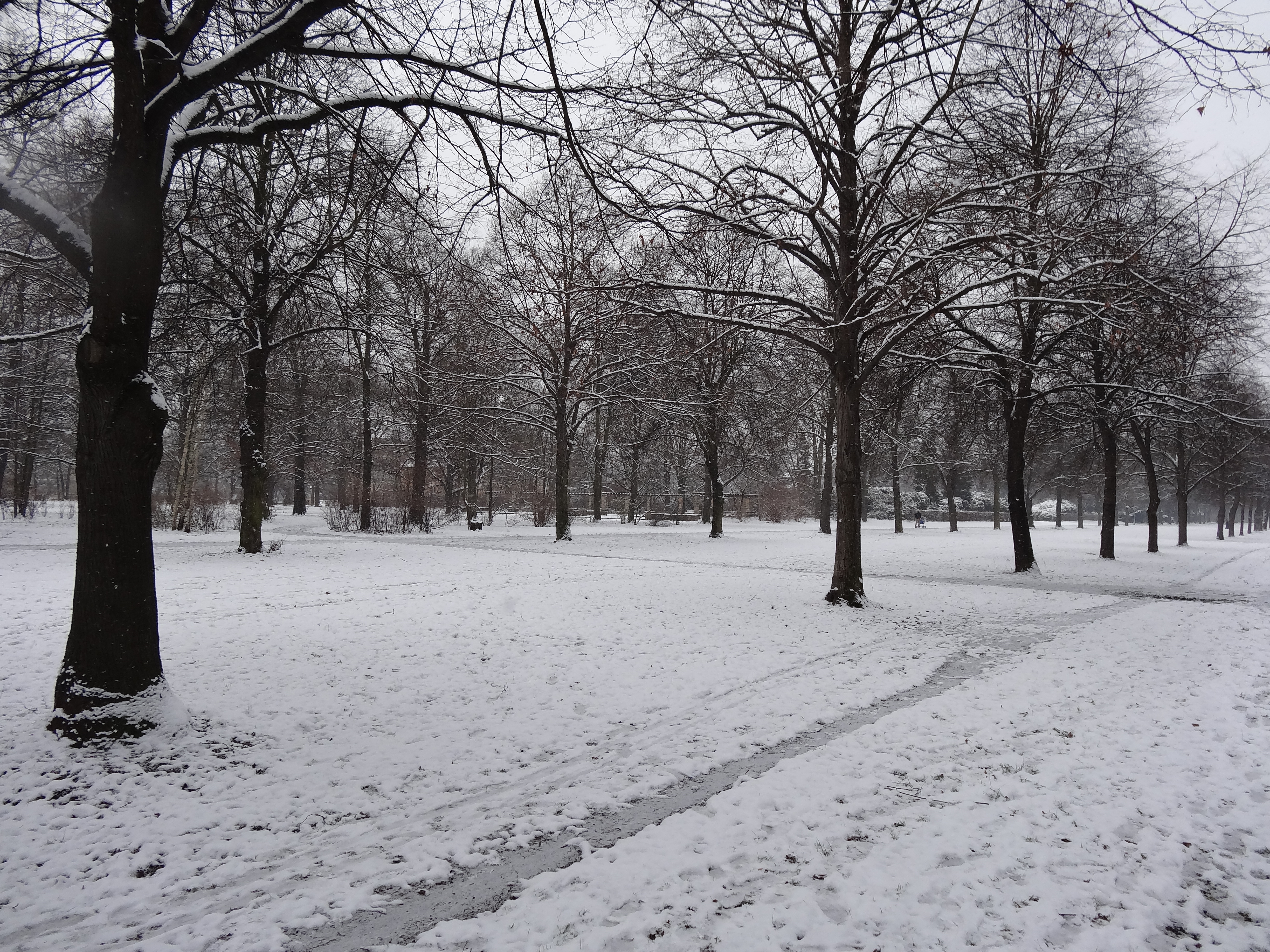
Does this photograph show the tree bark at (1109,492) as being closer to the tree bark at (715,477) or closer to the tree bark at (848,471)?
the tree bark at (715,477)

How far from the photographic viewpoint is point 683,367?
19.2 metres

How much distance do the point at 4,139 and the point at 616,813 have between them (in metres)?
6.73

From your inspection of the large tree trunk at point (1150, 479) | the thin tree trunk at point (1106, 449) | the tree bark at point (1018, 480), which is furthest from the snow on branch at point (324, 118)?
the large tree trunk at point (1150, 479)

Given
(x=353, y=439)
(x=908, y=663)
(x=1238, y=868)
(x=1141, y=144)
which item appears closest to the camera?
(x=1238, y=868)

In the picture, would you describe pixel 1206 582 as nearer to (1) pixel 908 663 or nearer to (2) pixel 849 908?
(1) pixel 908 663

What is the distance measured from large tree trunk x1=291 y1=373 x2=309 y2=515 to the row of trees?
130 inches

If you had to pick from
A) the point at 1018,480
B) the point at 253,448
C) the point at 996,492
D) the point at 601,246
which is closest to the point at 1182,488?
the point at 996,492

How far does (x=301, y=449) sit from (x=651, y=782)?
28480 mm

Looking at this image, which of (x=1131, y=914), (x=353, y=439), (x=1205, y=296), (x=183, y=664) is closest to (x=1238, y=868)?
(x=1131, y=914)

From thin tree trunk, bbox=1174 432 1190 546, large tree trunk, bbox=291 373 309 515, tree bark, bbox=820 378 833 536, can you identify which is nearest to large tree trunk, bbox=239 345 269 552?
large tree trunk, bbox=291 373 309 515

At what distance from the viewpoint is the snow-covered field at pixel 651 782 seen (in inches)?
103

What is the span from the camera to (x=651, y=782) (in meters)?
3.87

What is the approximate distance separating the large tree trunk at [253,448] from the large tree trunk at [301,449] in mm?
8162

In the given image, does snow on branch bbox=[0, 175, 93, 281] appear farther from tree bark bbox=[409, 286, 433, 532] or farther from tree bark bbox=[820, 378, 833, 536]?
tree bark bbox=[820, 378, 833, 536]
